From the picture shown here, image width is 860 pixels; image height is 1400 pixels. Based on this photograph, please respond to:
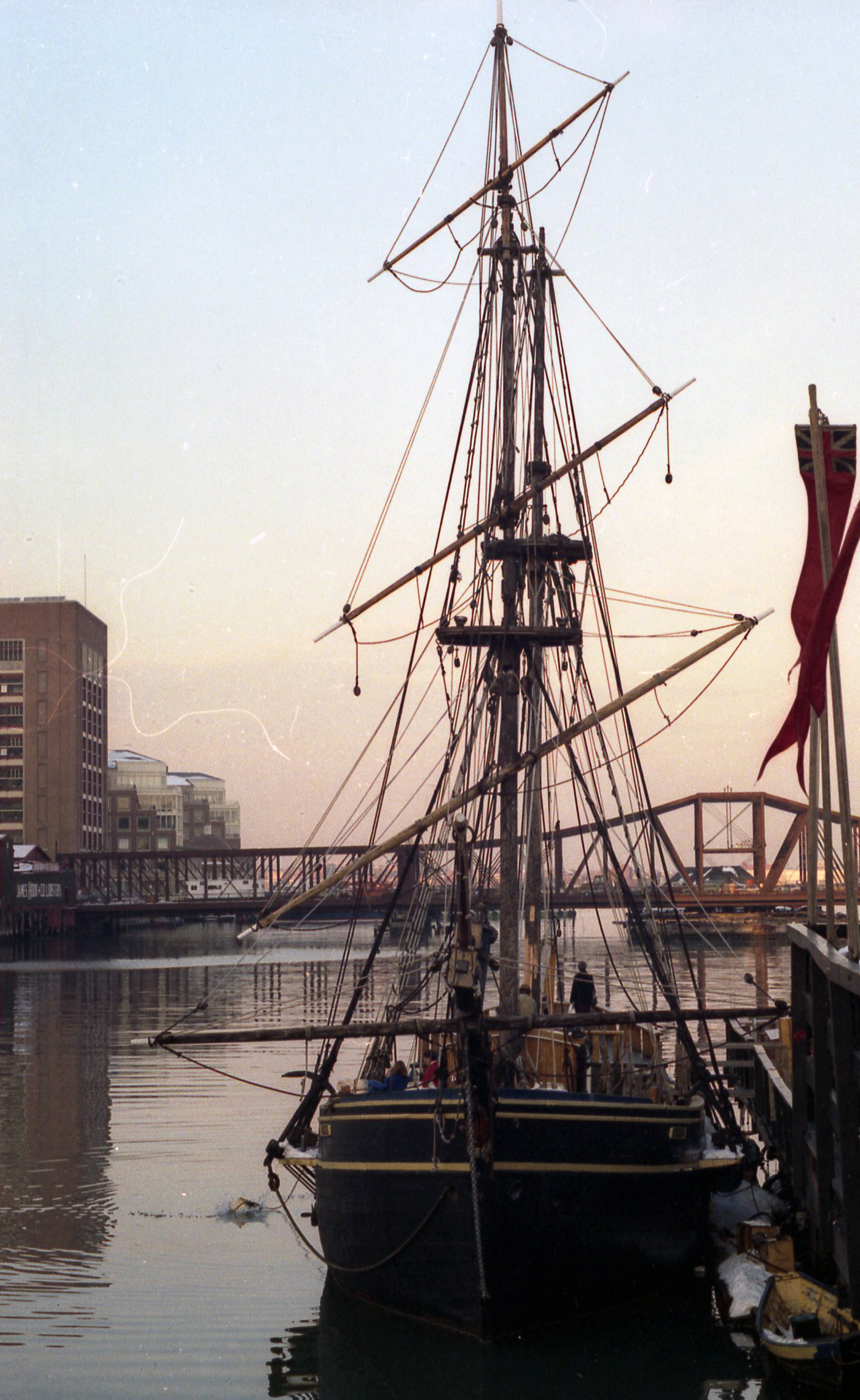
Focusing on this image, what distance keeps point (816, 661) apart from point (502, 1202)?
7131 mm

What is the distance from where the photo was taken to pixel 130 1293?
66.2 feet

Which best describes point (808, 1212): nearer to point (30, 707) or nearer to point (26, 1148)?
point (26, 1148)

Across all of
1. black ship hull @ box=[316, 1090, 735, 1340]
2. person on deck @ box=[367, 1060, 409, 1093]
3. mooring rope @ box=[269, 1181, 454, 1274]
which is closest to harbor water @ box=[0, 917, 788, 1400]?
black ship hull @ box=[316, 1090, 735, 1340]

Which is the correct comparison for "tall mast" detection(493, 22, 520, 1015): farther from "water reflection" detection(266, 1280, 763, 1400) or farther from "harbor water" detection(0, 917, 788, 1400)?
"water reflection" detection(266, 1280, 763, 1400)

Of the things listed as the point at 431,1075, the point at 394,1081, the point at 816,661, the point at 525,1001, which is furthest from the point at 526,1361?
the point at 816,661

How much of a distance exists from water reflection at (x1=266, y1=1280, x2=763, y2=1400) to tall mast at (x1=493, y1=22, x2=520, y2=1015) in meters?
5.54

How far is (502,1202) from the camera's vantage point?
17562mm

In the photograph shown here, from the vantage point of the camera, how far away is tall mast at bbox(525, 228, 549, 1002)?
26781mm

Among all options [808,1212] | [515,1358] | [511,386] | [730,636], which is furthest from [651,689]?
[515,1358]

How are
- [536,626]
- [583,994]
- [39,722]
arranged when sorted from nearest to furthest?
[583,994] < [536,626] < [39,722]

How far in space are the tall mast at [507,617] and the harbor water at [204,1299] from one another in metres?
2.95

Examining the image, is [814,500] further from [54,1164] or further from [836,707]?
[54,1164]

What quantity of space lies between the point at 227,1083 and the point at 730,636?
68.0 ft

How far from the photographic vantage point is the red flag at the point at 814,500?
17.6 meters
